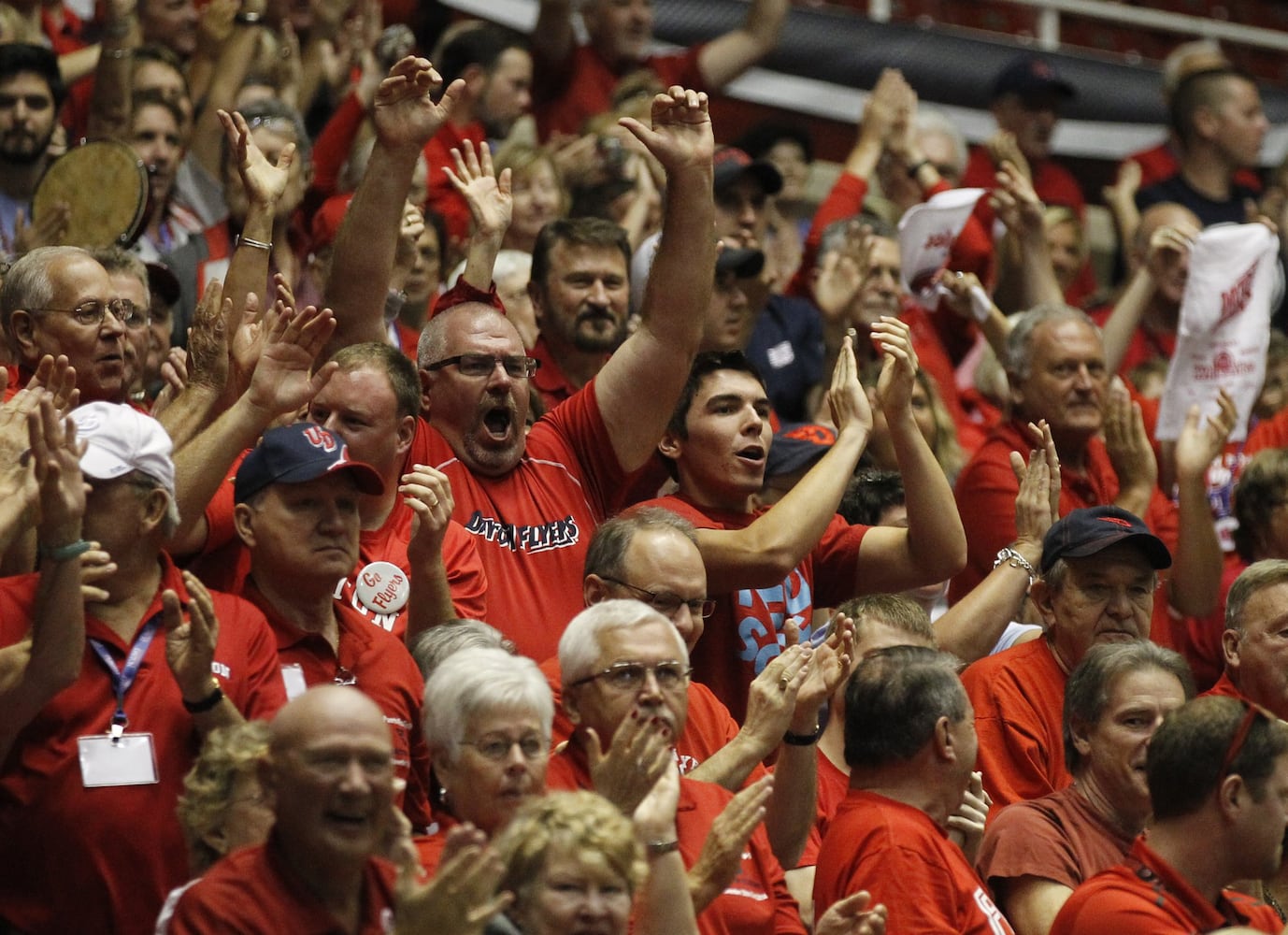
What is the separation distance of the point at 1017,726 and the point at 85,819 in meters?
2.32

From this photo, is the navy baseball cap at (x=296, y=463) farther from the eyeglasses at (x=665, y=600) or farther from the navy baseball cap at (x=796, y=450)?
the navy baseball cap at (x=796, y=450)

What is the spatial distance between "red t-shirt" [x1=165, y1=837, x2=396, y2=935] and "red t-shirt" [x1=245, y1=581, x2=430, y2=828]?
0.78m

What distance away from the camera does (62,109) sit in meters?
7.84

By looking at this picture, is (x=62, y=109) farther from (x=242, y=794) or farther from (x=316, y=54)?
(x=242, y=794)

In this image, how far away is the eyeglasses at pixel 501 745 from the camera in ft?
12.7

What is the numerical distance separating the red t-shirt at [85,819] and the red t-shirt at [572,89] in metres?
5.72

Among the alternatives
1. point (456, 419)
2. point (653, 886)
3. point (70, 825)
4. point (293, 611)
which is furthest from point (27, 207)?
point (653, 886)

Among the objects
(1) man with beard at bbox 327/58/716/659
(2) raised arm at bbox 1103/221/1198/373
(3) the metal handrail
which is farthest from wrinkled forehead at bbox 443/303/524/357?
(3) the metal handrail

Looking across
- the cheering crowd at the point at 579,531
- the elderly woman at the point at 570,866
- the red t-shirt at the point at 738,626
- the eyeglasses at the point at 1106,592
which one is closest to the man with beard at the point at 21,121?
the cheering crowd at the point at 579,531

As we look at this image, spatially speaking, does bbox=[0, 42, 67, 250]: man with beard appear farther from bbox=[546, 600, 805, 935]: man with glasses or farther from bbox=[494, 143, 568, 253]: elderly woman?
bbox=[546, 600, 805, 935]: man with glasses

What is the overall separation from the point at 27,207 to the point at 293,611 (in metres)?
2.88

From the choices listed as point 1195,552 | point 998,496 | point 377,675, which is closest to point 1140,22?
point 1195,552

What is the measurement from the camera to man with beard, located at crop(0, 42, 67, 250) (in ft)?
22.6

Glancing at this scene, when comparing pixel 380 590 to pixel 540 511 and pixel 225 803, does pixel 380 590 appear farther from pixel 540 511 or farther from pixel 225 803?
pixel 225 803
